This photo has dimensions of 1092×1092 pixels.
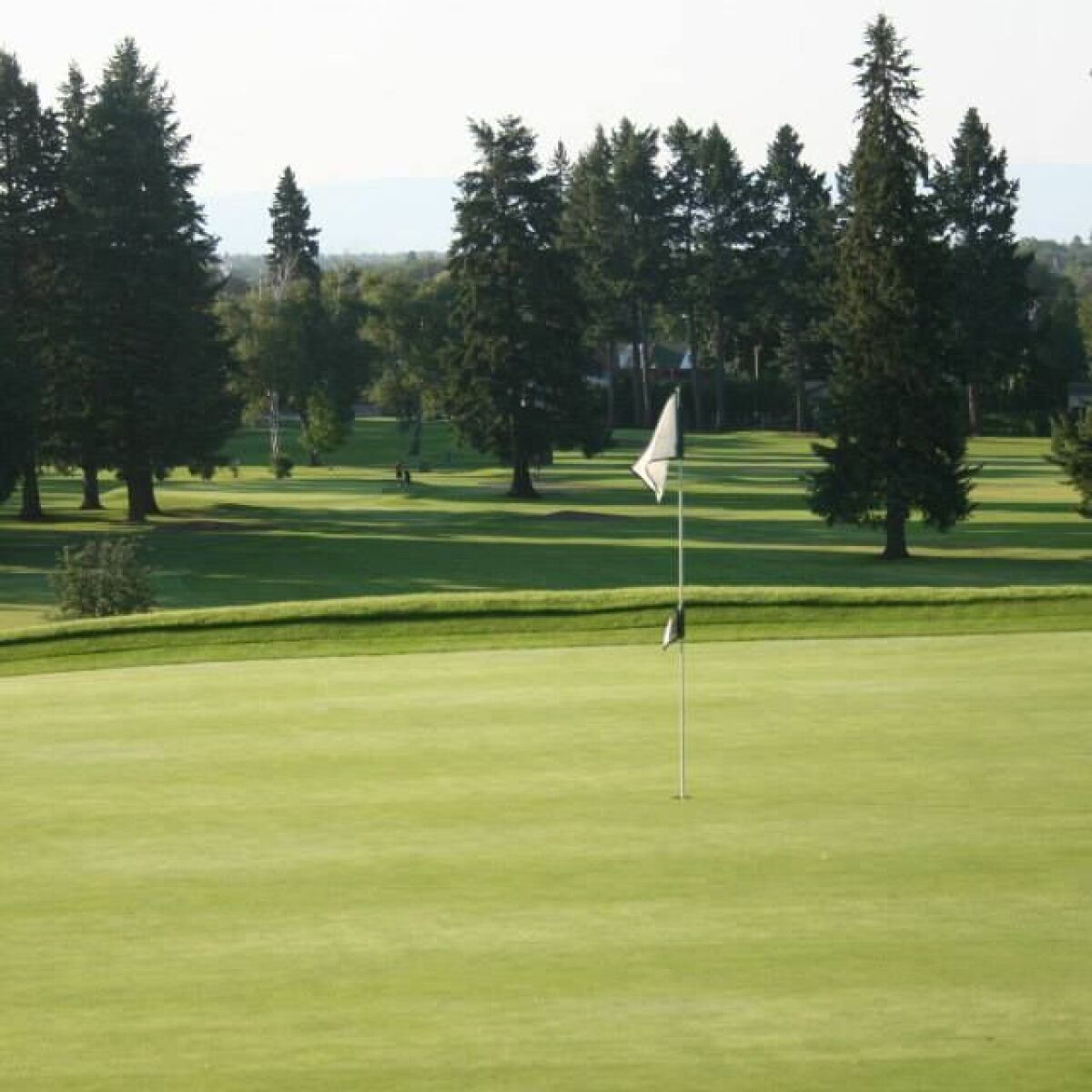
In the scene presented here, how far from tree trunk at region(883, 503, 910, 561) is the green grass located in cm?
77

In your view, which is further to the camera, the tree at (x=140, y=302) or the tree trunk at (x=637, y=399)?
the tree trunk at (x=637, y=399)

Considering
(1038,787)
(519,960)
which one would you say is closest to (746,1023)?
(519,960)

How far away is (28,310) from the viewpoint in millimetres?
72688

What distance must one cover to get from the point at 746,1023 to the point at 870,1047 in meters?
0.65

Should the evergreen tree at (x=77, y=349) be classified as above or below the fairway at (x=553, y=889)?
above

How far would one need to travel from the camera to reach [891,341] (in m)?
61.4

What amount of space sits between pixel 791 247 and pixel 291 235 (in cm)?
5038

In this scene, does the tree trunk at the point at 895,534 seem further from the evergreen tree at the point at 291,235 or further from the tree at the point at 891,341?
the evergreen tree at the point at 291,235

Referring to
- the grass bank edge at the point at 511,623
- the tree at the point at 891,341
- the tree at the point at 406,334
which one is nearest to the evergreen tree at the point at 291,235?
the tree at the point at 406,334

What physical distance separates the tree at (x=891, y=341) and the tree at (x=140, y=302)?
2397 centimetres

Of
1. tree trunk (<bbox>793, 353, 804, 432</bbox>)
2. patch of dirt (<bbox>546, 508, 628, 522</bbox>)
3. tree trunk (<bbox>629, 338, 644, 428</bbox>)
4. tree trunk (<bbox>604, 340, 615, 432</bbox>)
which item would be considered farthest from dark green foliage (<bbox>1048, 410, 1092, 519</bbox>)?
tree trunk (<bbox>629, 338, 644, 428</bbox>)

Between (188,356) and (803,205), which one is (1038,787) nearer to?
(188,356)

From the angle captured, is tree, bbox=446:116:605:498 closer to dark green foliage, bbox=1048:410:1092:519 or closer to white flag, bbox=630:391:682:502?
dark green foliage, bbox=1048:410:1092:519

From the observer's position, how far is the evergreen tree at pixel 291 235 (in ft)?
522
